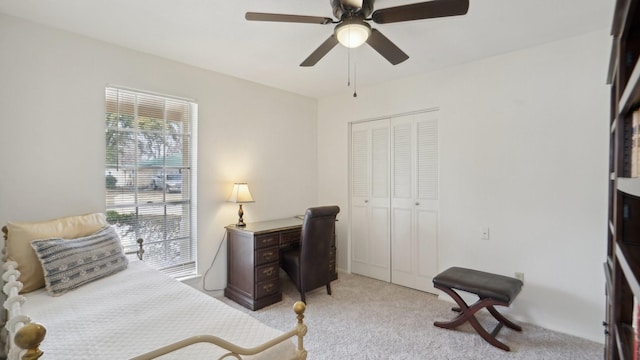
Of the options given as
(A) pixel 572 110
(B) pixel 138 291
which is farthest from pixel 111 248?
(A) pixel 572 110

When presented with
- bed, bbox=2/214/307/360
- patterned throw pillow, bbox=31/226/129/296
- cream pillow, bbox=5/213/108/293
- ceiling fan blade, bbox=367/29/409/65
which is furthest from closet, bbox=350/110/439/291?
cream pillow, bbox=5/213/108/293

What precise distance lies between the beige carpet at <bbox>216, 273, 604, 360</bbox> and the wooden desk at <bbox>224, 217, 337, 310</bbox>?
0.58ft

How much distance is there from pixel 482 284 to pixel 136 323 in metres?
2.45

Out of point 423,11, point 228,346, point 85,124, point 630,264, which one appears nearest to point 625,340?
point 630,264

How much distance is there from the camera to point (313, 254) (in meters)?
3.25

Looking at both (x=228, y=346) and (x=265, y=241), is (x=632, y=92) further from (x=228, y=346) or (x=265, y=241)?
(x=265, y=241)

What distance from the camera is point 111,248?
2188 mm

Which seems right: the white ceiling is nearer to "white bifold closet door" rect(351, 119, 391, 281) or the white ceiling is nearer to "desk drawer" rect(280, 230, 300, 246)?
"white bifold closet door" rect(351, 119, 391, 281)

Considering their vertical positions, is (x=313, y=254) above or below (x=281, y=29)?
below

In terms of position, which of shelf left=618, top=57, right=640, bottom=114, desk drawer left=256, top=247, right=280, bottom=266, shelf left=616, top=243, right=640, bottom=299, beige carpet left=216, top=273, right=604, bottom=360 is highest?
shelf left=618, top=57, right=640, bottom=114

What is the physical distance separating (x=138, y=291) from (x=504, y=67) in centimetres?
355

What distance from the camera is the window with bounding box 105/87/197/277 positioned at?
2.75m

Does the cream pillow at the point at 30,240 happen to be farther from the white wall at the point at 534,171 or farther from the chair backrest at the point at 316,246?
the white wall at the point at 534,171

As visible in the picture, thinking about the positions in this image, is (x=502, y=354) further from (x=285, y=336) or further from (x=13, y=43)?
(x=13, y=43)
